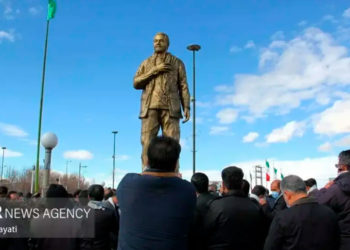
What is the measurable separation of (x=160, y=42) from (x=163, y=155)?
5.80 m

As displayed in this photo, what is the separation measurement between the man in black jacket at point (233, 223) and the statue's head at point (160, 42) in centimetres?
528

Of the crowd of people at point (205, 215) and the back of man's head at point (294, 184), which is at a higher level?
the back of man's head at point (294, 184)

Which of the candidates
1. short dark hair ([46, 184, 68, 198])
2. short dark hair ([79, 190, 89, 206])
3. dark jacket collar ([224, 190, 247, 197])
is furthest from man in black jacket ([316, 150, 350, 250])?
short dark hair ([79, 190, 89, 206])

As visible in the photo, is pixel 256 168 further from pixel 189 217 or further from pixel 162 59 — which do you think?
pixel 189 217

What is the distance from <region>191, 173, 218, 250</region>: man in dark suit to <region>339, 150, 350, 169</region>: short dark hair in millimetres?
1793

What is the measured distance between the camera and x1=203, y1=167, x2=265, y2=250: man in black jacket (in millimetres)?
3967

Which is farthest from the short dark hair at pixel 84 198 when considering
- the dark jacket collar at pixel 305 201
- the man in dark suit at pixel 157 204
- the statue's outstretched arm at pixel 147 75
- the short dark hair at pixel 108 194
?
the dark jacket collar at pixel 305 201

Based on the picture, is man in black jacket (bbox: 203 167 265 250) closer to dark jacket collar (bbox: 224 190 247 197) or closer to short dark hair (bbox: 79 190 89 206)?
dark jacket collar (bbox: 224 190 247 197)

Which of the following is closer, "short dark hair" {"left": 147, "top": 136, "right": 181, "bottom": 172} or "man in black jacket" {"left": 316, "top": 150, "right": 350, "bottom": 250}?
"short dark hair" {"left": 147, "top": 136, "right": 181, "bottom": 172}

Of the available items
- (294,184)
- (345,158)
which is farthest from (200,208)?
(345,158)

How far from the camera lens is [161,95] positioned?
8.61 m

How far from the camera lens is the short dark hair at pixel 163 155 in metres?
3.38

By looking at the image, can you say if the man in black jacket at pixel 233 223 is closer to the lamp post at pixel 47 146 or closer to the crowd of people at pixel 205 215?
the crowd of people at pixel 205 215

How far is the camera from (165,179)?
3346 mm
